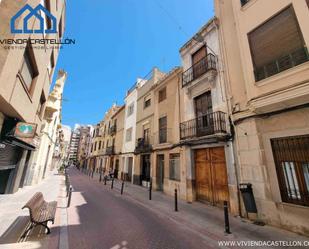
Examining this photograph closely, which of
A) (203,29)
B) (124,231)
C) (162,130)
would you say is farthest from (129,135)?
(124,231)

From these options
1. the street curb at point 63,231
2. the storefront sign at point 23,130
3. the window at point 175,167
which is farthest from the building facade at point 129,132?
the storefront sign at point 23,130

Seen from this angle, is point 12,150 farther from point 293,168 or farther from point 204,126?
point 293,168

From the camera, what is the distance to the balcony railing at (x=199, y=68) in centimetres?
859

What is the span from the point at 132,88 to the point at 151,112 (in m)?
7.30

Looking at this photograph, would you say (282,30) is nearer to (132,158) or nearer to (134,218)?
(134,218)

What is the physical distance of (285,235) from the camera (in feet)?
14.9

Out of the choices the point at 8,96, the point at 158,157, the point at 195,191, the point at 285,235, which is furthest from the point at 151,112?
the point at 285,235

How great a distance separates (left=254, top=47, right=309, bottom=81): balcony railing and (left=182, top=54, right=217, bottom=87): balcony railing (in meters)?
2.58

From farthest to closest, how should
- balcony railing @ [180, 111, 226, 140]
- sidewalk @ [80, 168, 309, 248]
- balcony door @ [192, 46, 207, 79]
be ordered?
balcony door @ [192, 46, 207, 79], balcony railing @ [180, 111, 226, 140], sidewalk @ [80, 168, 309, 248]

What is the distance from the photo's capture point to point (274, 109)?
5.50 meters

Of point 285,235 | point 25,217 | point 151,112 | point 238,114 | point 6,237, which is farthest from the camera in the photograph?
point 151,112

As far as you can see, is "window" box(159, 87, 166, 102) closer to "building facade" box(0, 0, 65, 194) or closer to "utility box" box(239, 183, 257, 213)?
"building facade" box(0, 0, 65, 194)

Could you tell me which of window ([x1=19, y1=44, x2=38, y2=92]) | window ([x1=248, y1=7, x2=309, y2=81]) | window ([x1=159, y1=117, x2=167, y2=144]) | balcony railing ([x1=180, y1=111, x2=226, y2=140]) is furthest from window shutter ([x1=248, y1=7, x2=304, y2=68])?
window ([x1=19, y1=44, x2=38, y2=92])

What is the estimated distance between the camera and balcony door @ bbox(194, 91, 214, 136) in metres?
8.28
